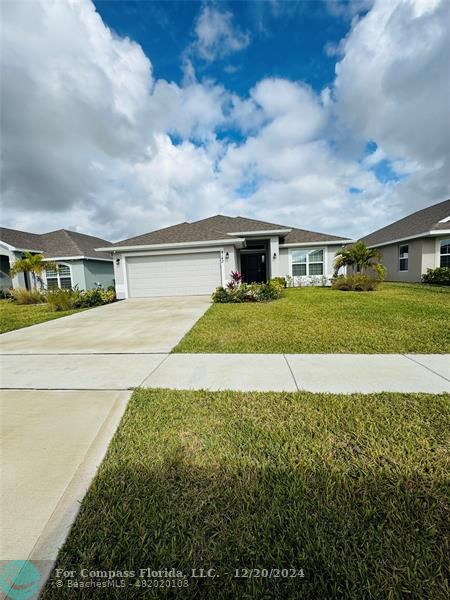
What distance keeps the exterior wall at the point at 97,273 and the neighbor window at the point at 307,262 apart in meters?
14.6

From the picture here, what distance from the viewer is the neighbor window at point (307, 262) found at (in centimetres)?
1785

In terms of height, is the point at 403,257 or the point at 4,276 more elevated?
the point at 4,276

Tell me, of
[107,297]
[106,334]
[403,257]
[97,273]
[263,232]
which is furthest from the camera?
[97,273]

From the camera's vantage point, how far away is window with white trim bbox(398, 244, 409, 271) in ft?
58.4

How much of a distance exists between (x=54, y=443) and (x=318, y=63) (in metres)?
13.9

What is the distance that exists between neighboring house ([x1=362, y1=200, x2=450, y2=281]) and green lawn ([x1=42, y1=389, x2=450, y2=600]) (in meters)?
17.1

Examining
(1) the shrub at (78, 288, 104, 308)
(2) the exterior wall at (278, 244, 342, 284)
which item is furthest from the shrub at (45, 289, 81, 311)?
(2) the exterior wall at (278, 244, 342, 284)

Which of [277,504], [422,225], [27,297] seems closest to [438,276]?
[422,225]

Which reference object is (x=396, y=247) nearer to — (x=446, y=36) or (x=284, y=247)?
(x=284, y=247)

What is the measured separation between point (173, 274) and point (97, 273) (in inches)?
337

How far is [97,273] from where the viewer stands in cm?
1948

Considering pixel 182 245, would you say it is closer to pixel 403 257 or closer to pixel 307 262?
pixel 307 262

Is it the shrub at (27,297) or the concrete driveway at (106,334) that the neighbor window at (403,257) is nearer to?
the concrete driveway at (106,334)

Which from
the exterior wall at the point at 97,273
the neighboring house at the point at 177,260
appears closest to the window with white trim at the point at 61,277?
the exterior wall at the point at 97,273
